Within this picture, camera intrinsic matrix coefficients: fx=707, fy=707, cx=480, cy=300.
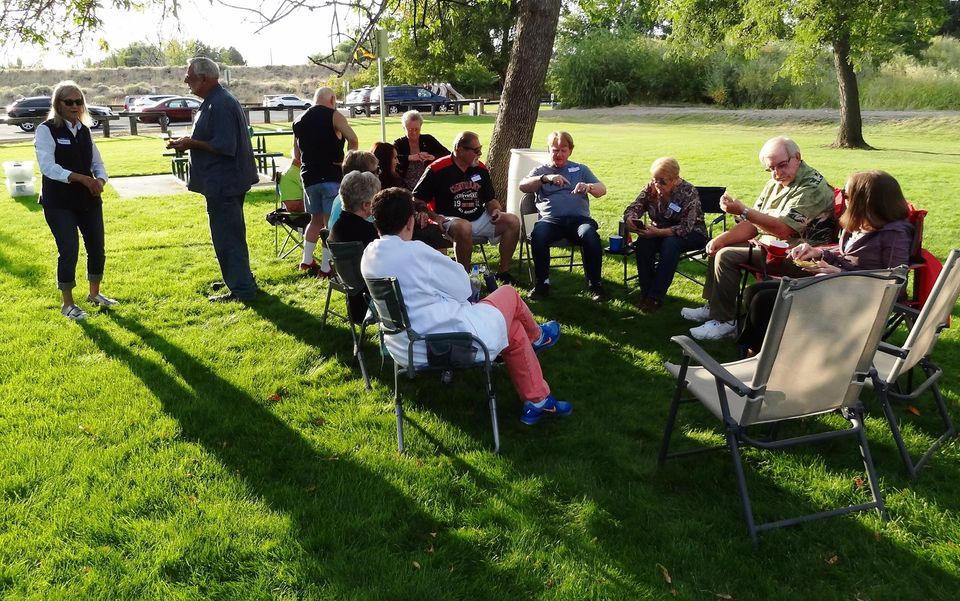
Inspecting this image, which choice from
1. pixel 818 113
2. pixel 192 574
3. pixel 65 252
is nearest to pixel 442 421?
pixel 192 574

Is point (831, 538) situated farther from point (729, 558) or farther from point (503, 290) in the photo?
point (503, 290)

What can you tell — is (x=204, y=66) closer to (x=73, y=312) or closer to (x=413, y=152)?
(x=73, y=312)

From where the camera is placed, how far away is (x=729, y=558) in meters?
2.71

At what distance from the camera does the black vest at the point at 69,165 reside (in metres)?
5.12

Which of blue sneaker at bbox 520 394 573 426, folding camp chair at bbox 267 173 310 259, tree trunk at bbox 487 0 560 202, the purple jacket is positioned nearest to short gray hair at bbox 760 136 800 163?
the purple jacket

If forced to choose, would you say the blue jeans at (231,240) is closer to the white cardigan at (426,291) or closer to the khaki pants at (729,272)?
the white cardigan at (426,291)

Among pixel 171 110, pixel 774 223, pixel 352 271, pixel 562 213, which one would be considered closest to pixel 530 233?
pixel 562 213

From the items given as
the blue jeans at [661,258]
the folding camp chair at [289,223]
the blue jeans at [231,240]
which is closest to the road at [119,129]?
the folding camp chair at [289,223]

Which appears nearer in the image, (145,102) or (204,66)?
(204,66)

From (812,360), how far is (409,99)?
39154mm

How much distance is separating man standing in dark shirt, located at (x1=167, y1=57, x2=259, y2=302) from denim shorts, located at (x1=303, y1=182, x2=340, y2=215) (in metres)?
1.01

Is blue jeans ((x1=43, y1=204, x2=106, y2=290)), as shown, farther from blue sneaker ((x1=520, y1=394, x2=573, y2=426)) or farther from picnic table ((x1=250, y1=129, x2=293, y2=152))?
picnic table ((x1=250, y1=129, x2=293, y2=152))

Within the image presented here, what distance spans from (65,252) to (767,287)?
16.2 ft

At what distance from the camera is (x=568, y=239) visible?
617 cm
